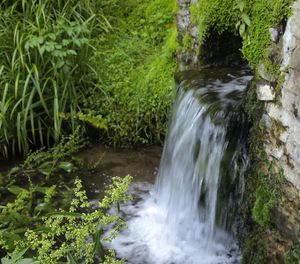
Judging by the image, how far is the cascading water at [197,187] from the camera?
3143 millimetres

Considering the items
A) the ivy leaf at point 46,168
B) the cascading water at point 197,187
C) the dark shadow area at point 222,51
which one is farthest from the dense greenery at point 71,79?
the cascading water at point 197,187

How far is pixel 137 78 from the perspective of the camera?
4645 mm

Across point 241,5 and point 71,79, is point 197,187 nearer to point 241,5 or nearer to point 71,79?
point 241,5

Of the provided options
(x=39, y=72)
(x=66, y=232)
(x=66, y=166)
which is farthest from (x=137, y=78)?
(x=66, y=232)

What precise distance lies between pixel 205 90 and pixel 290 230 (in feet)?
4.21

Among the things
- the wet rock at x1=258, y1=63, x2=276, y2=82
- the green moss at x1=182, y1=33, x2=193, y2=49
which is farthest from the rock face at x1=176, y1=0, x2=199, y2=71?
the wet rock at x1=258, y1=63, x2=276, y2=82

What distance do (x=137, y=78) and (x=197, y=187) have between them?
1.58m

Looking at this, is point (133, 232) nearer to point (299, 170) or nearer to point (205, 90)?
point (205, 90)

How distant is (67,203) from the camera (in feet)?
12.6

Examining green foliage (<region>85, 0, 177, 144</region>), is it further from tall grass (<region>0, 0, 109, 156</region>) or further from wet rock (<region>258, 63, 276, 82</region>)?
wet rock (<region>258, 63, 276, 82</region>)

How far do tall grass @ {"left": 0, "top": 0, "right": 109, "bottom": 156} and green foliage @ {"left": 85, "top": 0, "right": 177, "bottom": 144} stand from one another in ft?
0.63

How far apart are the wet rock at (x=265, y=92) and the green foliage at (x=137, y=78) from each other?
1641 millimetres

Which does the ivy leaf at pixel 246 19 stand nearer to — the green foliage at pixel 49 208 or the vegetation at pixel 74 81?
the vegetation at pixel 74 81

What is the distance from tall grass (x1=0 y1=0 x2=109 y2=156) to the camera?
4.32m
